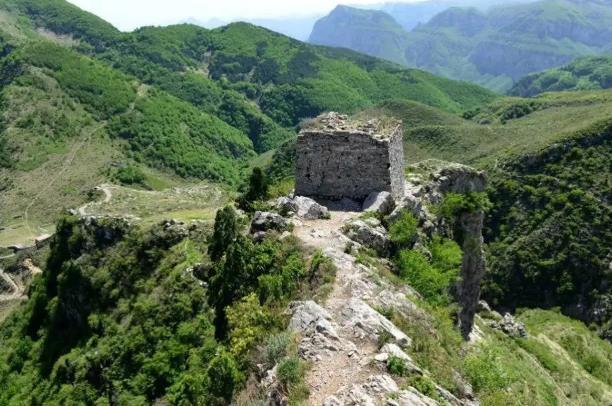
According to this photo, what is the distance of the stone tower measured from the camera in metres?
29.0

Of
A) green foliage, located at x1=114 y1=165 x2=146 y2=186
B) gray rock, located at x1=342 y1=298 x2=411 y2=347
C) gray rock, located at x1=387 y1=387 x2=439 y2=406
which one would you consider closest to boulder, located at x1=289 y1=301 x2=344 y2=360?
gray rock, located at x1=342 y1=298 x2=411 y2=347

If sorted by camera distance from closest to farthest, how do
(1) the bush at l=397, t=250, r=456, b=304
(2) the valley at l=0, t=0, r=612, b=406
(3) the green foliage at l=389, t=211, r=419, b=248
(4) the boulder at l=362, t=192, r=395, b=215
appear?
(2) the valley at l=0, t=0, r=612, b=406 < (1) the bush at l=397, t=250, r=456, b=304 < (3) the green foliage at l=389, t=211, r=419, b=248 < (4) the boulder at l=362, t=192, r=395, b=215

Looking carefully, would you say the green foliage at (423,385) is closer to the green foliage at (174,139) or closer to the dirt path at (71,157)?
the dirt path at (71,157)

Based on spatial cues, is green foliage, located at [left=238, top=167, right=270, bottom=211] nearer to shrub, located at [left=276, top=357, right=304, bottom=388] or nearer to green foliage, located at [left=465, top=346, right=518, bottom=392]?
green foliage, located at [left=465, top=346, right=518, bottom=392]

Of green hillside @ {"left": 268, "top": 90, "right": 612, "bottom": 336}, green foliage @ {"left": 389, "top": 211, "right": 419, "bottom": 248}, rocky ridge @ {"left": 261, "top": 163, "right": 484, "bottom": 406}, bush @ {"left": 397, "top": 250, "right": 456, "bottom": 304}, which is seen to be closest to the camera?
rocky ridge @ {"left": 261, "top": 163, "right": 484, "bottom": 406}

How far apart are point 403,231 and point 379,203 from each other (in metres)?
2.40

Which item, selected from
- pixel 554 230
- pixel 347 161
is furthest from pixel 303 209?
pixel 554 230

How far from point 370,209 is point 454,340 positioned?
30.2 ft

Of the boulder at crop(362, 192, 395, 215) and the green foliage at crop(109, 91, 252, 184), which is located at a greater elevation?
the boulder at crop(362, 192, 395, 215)

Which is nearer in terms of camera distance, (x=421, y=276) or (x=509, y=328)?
(x=421, y=276)

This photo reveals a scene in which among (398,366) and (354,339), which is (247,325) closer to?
(354,339)

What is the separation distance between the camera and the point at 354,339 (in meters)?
16.6

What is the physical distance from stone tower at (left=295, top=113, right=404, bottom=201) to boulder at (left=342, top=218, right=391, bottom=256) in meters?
4.27

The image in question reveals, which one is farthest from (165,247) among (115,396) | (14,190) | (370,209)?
(14,190)
